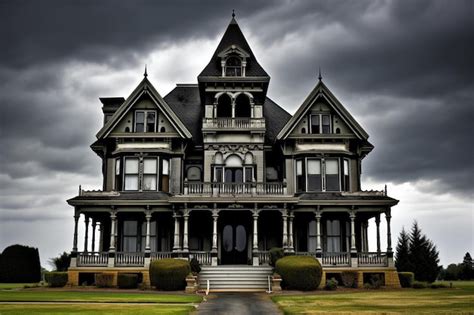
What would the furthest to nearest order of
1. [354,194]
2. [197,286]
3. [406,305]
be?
[354,194] → [197,286] → [406,305]

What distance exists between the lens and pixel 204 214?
133ft

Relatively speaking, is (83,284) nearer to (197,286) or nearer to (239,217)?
(197,286)

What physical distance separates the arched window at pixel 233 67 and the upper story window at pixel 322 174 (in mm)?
7520

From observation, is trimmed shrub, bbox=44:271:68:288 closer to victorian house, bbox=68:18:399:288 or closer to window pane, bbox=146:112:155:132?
victorian house, bbox=68:18:399:288

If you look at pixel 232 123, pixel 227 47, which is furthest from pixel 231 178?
pixel 227 47

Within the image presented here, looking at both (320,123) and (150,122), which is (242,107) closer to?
(320,123)

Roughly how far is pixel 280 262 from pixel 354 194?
27.7 feet

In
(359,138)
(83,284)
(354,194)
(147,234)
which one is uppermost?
(359,138)

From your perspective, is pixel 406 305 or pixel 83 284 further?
pixel 83 284

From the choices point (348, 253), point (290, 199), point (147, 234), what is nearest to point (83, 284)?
point (147, 234)

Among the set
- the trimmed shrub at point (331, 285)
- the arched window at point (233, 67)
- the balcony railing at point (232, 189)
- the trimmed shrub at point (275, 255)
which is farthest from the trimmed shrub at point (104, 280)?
the arched window at point (233, 67)

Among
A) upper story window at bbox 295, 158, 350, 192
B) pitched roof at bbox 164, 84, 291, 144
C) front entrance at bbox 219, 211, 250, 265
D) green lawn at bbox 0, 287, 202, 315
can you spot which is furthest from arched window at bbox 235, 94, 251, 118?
green lawn at bbox 0, 287, 202, 315

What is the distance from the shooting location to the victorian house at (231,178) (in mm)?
38219

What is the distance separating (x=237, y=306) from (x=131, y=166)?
64.8 ft
